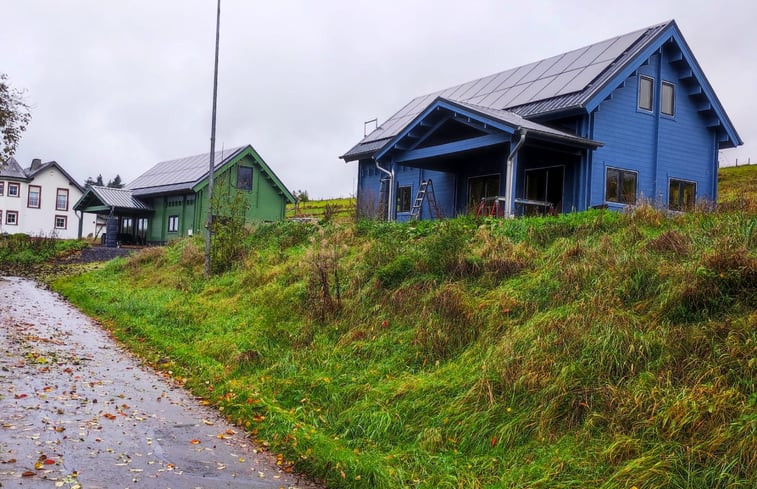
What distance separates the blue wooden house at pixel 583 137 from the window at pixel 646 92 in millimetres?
31

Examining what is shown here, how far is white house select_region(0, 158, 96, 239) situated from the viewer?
5216 centimetres

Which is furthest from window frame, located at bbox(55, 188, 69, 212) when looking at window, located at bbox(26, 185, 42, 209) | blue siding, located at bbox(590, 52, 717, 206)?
blue siding, located at bbox(590, 52, 717, 206)

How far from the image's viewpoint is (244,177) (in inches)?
1467

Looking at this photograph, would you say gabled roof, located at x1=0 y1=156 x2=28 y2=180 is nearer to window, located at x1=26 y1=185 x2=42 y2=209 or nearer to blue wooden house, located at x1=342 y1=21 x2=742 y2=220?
window, located at x1=26 y1=185 x2=42 y2=209

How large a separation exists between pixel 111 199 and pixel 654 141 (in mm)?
31051

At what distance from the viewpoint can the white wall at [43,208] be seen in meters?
52.3

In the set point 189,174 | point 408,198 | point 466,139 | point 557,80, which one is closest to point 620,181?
point 557,80

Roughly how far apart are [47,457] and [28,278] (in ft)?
67.3

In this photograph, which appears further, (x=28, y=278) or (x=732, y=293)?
(x=28, y=278)

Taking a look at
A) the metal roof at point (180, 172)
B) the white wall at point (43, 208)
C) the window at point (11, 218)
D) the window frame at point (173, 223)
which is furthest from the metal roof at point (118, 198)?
the window at point (11, 218)

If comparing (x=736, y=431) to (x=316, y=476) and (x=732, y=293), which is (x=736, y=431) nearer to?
(x=732, y=293)

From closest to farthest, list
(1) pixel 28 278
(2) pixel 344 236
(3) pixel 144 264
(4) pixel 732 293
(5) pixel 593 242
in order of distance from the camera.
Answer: (4) pixel 732 293 < (5) pixel 593 242 < (2) pixel 344 236 < (3) pixel 144 264 < (1) pixel 28 278

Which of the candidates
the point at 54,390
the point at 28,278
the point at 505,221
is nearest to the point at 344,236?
the point at 505,221

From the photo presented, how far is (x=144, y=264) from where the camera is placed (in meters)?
22.5
